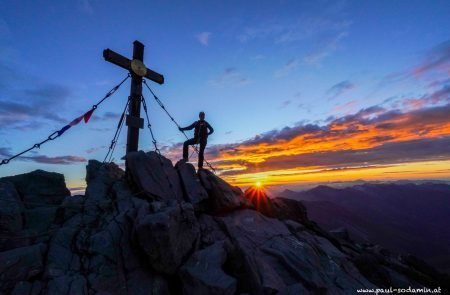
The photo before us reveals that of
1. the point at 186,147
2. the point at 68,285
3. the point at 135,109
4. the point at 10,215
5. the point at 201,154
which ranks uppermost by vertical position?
the point at 135,109

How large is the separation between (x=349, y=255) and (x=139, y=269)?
14.8 metres

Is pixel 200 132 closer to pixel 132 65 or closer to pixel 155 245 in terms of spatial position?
pixel 132 65

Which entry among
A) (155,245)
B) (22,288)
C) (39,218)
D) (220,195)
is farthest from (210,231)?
(39,218)

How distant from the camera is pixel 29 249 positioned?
11.3 m

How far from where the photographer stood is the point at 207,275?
11320 mm

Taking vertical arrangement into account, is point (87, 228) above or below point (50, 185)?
below

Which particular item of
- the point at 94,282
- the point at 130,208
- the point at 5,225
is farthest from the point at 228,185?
the point at 5,225

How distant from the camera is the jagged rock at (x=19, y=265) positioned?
10070 millimetres

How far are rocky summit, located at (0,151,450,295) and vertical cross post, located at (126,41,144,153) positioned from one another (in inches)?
71.0

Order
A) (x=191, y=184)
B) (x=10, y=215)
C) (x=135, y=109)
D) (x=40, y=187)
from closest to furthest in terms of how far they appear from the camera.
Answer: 1. (x=10, y=215)
2. (x=40, y=187)
3. (x=191, y=184)
4. (x=135, y=109)

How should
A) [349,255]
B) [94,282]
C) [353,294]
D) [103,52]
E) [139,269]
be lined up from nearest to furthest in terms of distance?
[94,282] < [139,269] < [353,294] < [103,52] < [349,255]

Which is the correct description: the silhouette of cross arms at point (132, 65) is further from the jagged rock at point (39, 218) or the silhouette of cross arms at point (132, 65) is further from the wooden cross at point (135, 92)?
the jagged rock at point (39, 218)

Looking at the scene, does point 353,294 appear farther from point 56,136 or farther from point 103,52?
point 103,52

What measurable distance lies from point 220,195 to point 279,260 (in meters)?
5.45
